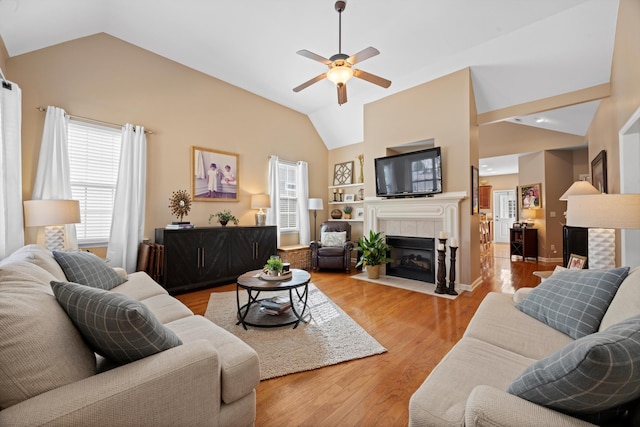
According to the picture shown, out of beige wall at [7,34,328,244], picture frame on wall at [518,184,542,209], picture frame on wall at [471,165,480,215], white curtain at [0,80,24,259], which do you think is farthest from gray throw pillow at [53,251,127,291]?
picture frame on wall at [518,184,542,209]

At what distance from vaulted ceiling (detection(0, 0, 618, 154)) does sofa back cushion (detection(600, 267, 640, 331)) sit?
311cm

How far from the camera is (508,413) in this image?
0.81 m

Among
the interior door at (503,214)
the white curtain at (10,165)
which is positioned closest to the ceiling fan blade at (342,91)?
the white curtain at (10,165)

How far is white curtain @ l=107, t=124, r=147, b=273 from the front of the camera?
3598 mm

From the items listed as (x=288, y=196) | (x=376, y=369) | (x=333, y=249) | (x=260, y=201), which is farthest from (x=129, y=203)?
(x=376, y=369)

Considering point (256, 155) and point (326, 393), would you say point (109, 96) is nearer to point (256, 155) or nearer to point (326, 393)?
point (256, 155)

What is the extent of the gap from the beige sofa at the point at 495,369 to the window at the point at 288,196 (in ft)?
14.4

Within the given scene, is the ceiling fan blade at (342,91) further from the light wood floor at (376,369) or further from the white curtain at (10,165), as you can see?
the white curtain at (10,165)

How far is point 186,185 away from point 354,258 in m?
3.74

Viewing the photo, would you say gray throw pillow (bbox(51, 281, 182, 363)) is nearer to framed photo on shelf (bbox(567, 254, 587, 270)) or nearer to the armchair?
framed photo on shelf (bbox(567, 254, 587, 270))

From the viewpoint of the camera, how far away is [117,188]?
143 inches

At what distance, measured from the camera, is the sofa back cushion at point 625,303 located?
1176 millimetres

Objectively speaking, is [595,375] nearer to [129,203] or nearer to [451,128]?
[451,128]

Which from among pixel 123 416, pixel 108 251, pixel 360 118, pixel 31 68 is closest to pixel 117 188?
pixel 108 251
